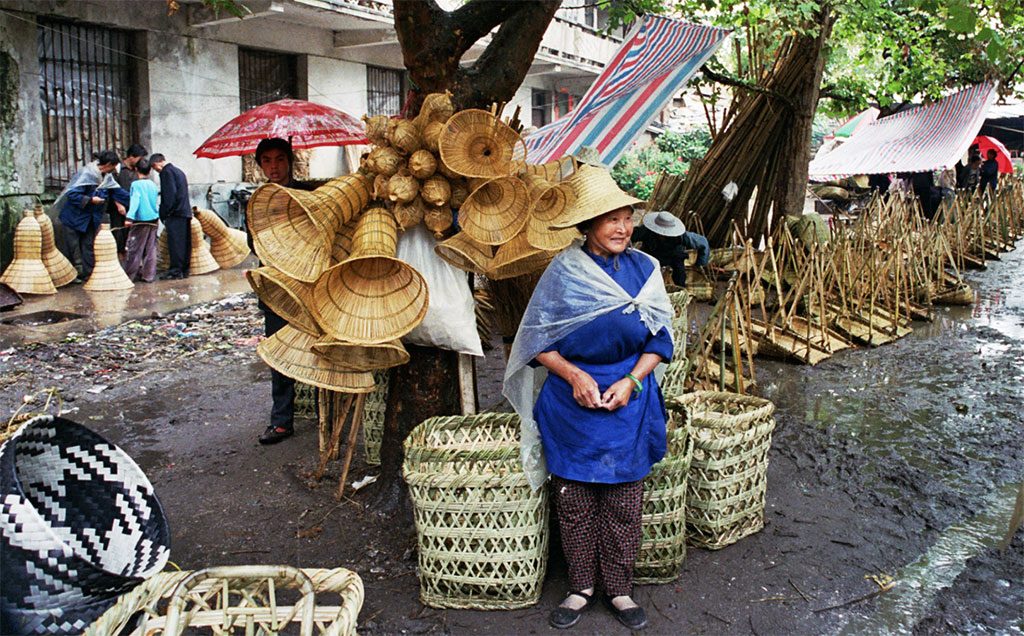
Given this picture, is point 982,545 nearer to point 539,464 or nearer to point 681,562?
point 681,562

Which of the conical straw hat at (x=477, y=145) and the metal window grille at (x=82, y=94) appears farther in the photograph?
the metal window grille at (x=82, y=94)

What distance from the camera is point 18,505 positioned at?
234cm

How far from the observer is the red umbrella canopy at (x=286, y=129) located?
5.25 m

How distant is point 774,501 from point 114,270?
7.15m

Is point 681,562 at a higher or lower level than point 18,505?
lower

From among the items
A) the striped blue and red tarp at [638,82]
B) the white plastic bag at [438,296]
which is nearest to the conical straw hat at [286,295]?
the white plastic bag at [438,296]

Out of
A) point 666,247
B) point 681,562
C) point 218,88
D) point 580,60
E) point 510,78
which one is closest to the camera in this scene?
point 681,562

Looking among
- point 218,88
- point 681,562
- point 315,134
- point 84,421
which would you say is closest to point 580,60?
point 218,88

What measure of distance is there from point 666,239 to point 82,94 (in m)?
7.52

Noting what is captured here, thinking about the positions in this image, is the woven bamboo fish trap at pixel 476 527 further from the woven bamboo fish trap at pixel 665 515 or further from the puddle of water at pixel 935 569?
the puddle of water at pixel 935 569

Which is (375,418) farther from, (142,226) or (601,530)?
(142,226)

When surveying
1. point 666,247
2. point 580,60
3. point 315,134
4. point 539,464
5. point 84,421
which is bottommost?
point 84,421

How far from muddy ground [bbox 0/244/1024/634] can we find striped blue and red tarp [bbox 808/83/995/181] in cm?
424

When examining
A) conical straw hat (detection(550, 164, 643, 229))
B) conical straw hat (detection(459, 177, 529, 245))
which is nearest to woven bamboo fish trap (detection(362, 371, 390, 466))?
conical straw hat (detection(459, 177, 529, 245))
